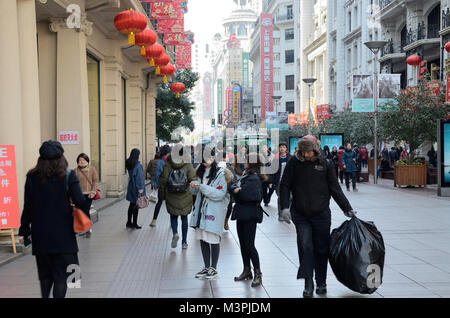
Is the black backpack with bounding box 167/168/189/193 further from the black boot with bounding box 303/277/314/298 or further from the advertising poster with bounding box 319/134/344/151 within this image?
the advertising poster with bounding box 319/134/344/151

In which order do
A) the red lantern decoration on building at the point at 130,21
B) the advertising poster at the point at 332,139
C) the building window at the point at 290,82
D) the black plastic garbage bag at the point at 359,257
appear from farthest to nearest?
the building window at the point at 290,82 → the advertising poster at the point at 332,139 → the red lantern decoration on building at the point at 130,21 → the black plastic garbage bag at the point at 359,257

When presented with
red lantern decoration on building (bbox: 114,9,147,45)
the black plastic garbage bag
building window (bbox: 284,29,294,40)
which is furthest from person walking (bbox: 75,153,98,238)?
building window (bbox: 284,29,294,40)

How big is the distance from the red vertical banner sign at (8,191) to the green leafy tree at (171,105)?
72.9 ft

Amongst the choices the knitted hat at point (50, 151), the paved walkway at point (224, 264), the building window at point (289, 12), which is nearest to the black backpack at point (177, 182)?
the paved walkway at point (224, 264)

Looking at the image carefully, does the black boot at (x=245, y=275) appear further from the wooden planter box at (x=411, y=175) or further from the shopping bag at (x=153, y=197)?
the wooden planter box at (x=411, y=175)

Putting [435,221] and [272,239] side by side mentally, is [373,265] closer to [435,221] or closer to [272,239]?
[272,239]

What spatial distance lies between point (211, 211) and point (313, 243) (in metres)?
1.37

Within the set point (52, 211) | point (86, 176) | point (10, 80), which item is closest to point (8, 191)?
point (10, 80)

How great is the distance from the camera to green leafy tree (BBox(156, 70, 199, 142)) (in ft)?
103

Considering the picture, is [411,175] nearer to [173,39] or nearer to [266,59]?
[173,39]

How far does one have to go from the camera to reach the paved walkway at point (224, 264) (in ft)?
21.5

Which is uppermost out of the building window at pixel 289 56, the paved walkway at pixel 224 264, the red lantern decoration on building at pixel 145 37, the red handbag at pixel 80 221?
the building window at pixel 289 56
